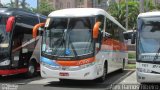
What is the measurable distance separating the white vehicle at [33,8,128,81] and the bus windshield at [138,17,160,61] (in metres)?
1.67

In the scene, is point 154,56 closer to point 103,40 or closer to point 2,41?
point 103,40

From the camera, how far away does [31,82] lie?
1786 centimetres

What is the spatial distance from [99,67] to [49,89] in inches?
95.5

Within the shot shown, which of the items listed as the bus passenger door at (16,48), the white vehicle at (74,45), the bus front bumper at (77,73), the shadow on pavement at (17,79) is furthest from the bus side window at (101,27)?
the shadow on pavement at (17,79)

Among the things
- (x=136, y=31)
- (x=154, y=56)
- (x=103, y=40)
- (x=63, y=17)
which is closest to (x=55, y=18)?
(x=63, y=17)

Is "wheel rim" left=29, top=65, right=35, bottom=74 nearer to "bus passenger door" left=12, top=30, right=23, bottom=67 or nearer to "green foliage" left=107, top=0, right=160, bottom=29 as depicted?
"bus passenger door" left=12, top=30, right=23, bottom=67

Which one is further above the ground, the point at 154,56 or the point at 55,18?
the point at 55,18

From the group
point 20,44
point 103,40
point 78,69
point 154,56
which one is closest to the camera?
point 154,56

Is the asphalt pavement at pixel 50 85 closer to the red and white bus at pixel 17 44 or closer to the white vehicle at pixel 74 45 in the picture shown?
the white vehicle at pixel 74 45

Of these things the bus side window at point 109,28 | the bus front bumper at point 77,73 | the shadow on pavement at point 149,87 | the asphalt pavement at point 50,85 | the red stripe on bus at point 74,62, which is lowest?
the asphalt pavement at point 50,85

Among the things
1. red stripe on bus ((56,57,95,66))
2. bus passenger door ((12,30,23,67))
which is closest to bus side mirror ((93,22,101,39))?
red stripe on bus ((56,57,95,66))

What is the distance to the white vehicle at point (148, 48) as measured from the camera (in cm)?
1451

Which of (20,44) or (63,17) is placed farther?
(20,44)

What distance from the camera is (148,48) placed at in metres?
15.1
